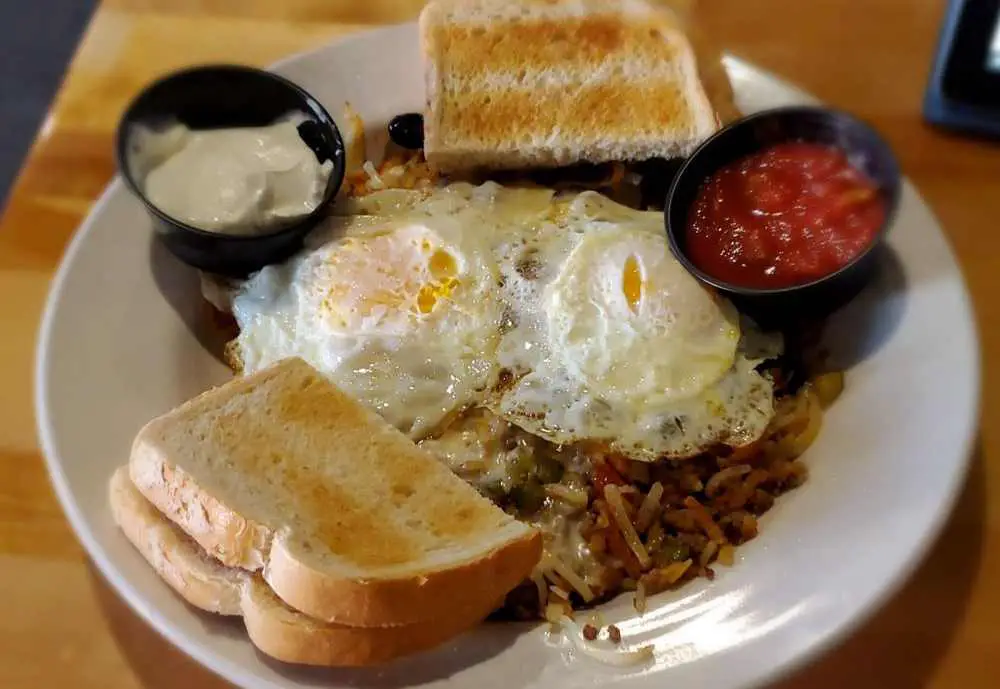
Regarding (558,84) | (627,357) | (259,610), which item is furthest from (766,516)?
(558,84)

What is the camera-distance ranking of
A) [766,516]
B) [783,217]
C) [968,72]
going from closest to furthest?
[766,516] < [783,217] < [968,72]

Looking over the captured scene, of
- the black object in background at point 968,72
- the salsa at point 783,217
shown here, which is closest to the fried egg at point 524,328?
the salsa at point 783,217

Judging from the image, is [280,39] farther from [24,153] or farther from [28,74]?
[28,74]

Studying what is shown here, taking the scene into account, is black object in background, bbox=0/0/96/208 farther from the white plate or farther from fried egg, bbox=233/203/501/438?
fried egg, bbox=233/203/501/438

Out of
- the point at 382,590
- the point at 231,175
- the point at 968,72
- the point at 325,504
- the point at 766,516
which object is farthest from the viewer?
the point at 968,72

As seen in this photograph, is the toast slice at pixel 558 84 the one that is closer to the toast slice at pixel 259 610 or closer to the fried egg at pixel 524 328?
the fried egg at pixel 524 328

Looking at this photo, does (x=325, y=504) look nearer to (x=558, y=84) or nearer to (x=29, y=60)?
(x=558, y=84)
